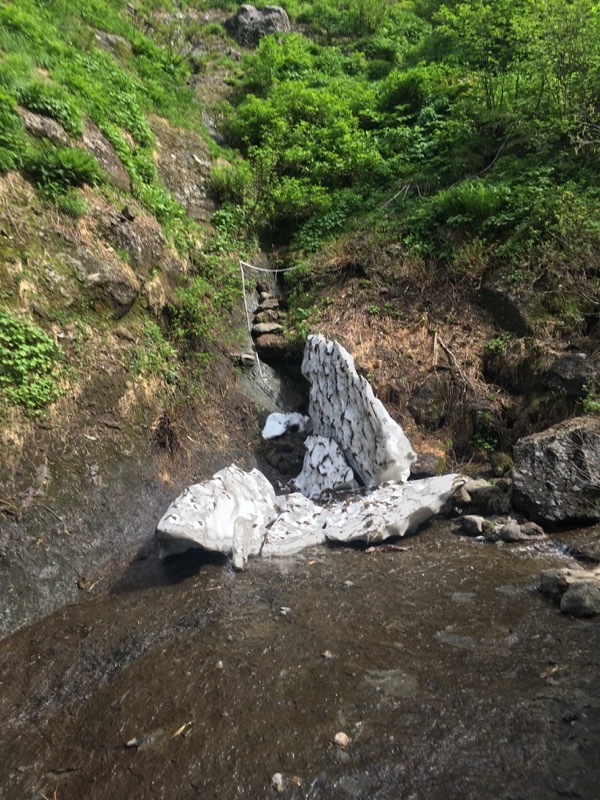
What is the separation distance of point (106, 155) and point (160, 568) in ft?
20.2

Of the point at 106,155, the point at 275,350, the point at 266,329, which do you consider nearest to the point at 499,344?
the point at 275,350

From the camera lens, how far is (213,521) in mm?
4402

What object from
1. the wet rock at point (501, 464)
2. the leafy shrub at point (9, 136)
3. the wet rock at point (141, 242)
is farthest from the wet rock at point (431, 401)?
the leafy shrub at point (9, 136)

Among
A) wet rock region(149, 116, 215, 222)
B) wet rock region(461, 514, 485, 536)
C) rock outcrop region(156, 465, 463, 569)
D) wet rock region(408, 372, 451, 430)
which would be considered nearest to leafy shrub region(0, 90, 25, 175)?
wet rock region(149, 116, 215, 222)

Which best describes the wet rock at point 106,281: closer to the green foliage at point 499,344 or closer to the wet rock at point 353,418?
the wet rock at point 353,418

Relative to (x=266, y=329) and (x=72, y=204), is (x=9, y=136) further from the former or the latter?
(x=266, y=329)

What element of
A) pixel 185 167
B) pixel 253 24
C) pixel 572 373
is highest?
pixel 253 24

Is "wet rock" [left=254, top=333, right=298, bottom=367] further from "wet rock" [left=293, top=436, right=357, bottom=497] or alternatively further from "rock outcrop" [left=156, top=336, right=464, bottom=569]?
"wet rock" [left=293, top=436, right=357, bottom=497]

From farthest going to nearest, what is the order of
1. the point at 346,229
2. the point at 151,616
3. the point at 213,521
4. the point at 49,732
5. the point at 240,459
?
the point at 346,229
the point at 240,459
the point at 213,521
the point at 151,616
the point at 49,732

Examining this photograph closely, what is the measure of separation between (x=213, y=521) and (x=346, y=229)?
21.6ft

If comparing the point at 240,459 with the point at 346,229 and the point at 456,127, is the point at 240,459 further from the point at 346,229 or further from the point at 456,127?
the point at 456,127

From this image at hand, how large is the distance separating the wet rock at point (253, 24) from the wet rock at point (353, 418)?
45.9ft

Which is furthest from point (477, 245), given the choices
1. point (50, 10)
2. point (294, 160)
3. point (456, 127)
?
point (50, 10)

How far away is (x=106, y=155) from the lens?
7.25 meters
